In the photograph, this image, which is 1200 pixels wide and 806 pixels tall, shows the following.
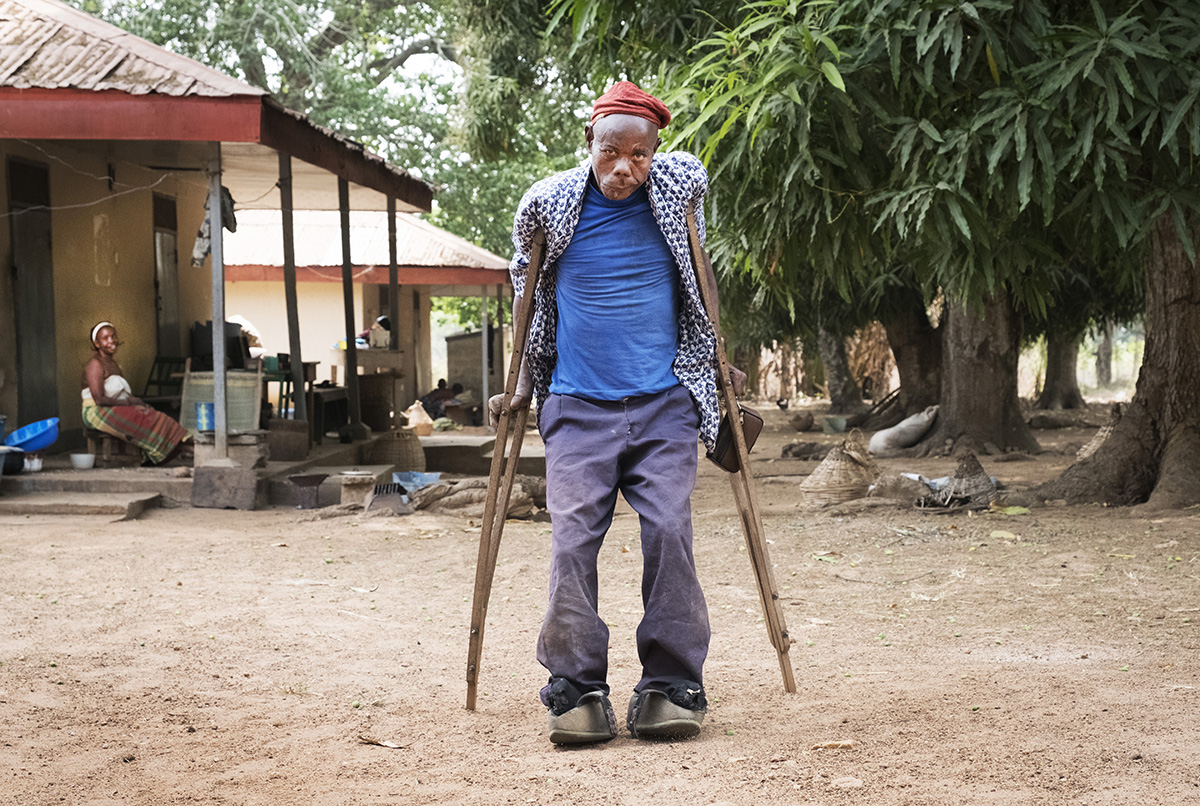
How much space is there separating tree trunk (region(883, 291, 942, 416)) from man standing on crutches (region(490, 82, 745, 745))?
14048 millimetres

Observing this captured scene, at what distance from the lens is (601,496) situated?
3443 millimetres

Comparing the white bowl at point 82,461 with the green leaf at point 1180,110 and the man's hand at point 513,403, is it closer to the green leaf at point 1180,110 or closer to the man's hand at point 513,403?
the man's hand at point 513,403

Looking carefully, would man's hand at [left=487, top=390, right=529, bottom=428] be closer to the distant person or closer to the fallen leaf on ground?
the fallen leaf on ground

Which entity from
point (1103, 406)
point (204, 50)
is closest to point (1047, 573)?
point (1103, 406)

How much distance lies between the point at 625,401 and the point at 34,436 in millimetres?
7526

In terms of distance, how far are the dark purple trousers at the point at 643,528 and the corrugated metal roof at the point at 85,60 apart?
636 cm

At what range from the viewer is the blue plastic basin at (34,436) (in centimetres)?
945

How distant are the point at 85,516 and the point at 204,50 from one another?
18644mm

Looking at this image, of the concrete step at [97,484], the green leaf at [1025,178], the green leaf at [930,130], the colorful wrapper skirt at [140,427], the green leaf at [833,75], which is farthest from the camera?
the colorful wrapper skirt at [140,427]

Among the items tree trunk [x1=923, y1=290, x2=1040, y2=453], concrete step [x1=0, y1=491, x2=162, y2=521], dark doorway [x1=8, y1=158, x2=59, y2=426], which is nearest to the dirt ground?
concrete step [x1=0, y1=491, x2=162, y2=521]

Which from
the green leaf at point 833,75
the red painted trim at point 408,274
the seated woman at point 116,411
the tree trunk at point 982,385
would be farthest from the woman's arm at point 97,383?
the red painted trim at point 408,274

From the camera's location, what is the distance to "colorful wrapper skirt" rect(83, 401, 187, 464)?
32.2 feet

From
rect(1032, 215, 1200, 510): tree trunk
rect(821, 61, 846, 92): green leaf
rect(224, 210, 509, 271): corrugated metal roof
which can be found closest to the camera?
rect(821, 61, 846, 92): green leaf

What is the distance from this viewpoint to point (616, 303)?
3527 millimetres
